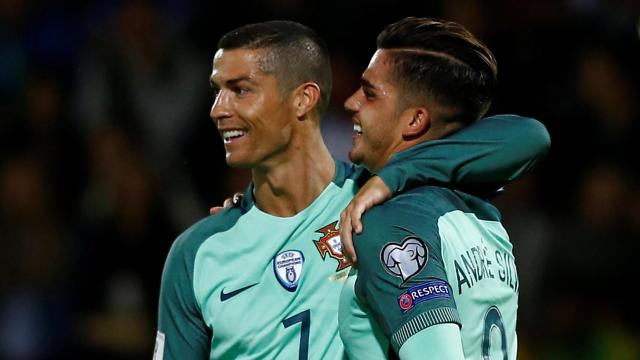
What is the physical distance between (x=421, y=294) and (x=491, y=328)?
300 millimetres

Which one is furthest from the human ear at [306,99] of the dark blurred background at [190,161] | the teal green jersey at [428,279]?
the dark blurred background at [190,161]

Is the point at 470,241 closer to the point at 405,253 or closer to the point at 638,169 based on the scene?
the point at 405,253

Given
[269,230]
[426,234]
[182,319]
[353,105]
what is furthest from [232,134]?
[426,234]

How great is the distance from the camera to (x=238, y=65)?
13.7 ft

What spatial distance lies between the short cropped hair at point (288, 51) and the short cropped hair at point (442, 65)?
874 mm

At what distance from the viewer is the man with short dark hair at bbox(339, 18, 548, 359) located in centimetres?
306

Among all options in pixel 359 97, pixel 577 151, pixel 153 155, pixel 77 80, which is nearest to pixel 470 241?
pixel 359 97

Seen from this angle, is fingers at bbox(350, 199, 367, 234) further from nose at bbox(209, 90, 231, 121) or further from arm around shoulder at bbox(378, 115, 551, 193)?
nose at bbox(209, 90, 231, 121)

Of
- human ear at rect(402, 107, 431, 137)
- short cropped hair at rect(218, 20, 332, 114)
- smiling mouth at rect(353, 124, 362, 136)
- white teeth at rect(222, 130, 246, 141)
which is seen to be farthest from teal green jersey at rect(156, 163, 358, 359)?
human ear at rect(402, 107, 431, 137)

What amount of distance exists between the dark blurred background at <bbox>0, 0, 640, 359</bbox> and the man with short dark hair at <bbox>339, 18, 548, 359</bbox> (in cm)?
331

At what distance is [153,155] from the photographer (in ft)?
24.7

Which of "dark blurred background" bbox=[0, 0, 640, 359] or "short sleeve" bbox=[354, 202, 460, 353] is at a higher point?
"short sleeve" bbox=[354, 202, 460, 353]

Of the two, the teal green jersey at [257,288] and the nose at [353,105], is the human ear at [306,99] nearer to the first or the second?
the teal green jersey at [257,288]

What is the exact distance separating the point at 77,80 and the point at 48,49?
473mm
